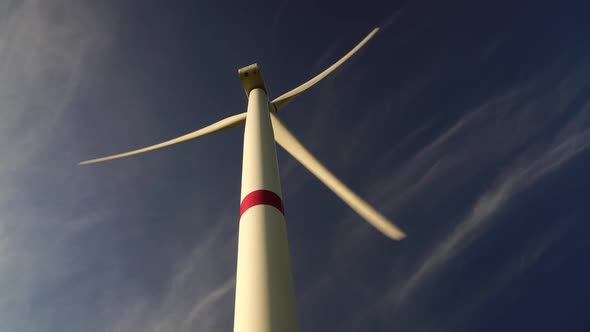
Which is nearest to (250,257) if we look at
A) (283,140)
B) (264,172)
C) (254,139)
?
(264,172)

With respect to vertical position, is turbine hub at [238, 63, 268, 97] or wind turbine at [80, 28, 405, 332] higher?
turbine hub at [238, 63, 268, 97]

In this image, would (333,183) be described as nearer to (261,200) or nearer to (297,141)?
(261,200)

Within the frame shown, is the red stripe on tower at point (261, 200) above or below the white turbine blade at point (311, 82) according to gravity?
below

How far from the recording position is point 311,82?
1981 centimetres

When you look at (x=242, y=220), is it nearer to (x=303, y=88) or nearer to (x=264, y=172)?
(x=264, y=172)

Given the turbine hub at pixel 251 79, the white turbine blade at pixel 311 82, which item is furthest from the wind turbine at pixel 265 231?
the white turbine blade at pixel 311 82

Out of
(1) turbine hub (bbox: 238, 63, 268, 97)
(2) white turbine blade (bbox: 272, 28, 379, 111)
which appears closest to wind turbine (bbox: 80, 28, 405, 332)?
(1) turbine hub (bbox: 238, 63, 268, 97)

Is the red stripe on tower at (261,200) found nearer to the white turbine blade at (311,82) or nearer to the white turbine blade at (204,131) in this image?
the white turbine blade at (204,131)

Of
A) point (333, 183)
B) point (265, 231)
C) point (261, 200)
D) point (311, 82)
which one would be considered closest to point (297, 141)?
point (333, 183)

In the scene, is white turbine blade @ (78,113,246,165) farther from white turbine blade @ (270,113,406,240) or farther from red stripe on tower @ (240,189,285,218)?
red stripe on tower @ (240,189,285,218)

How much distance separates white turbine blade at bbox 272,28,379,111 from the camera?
63.0 feet

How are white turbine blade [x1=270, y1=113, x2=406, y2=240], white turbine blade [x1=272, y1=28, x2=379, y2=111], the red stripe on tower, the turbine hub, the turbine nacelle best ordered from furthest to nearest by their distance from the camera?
1. white turbine blade [x1=272, y1=28, x2=379, y2=111]
2. the turbine hub
3. the turbine nacelle
4. white turbine blade [x1=270, y1=113, x2=406, y2=240]
5. the red stripe on tower

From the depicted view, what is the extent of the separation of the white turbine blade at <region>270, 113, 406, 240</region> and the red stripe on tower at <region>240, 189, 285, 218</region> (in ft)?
7.82

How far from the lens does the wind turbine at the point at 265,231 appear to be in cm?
720
